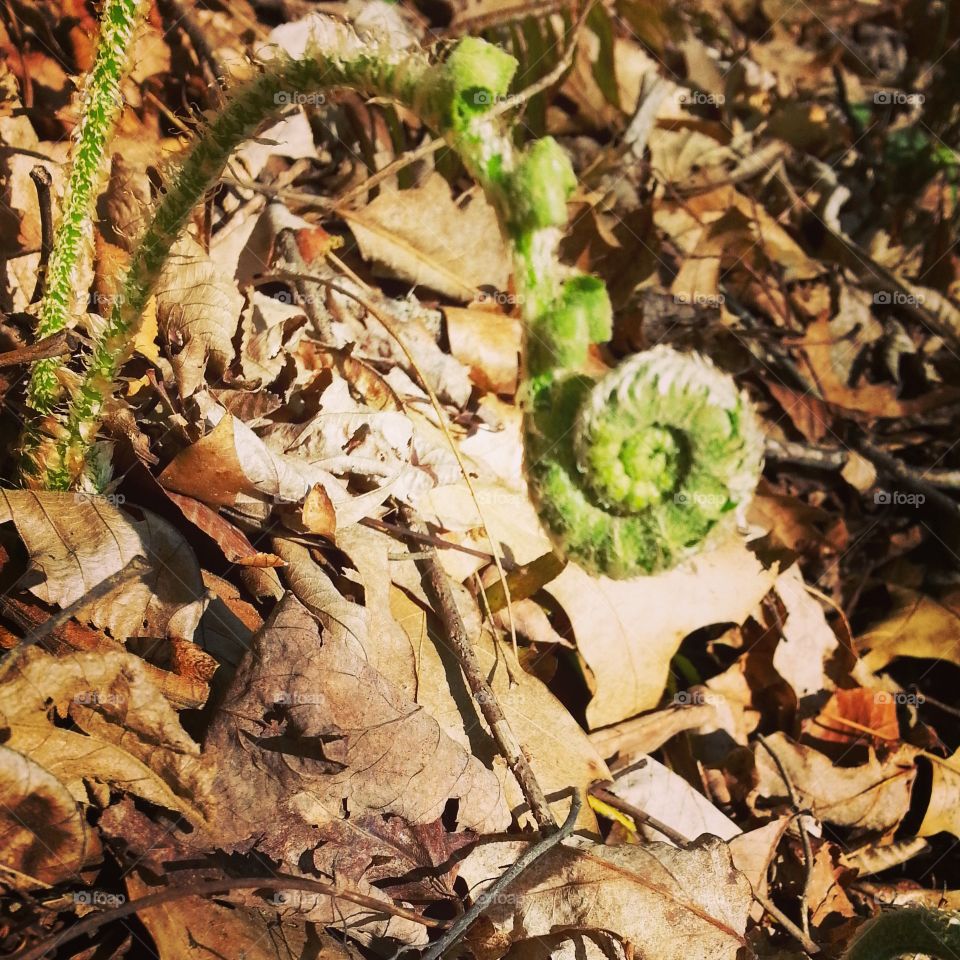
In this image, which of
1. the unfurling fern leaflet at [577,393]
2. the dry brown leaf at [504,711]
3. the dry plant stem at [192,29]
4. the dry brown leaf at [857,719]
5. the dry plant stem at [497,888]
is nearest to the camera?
the unfurling fern leaflet at [577,393]

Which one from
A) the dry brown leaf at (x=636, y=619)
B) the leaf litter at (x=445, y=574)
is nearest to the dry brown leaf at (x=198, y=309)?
the leaf litter at (x=445, y=574)

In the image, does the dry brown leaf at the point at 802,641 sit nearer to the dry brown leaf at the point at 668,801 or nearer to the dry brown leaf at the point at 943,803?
the dry brown leaf at the point at 943,803

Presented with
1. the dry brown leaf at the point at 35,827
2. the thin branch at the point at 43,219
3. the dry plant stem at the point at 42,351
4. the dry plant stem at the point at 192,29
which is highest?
the dry plant stem at the point at 192,29

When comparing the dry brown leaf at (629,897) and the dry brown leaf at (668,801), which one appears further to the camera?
the dry brown leaf at (668,801)

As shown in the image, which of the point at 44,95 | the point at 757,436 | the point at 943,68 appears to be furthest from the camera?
the point at 943,68

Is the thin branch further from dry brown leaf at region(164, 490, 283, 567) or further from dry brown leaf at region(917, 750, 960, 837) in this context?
dry brown leaf at region(917, 750, 960, 837)

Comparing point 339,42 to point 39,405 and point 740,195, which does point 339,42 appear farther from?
point 740,195

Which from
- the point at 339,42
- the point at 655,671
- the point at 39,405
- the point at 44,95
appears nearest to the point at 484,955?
the point at 655,671

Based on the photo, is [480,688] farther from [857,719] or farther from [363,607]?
[857,719]
